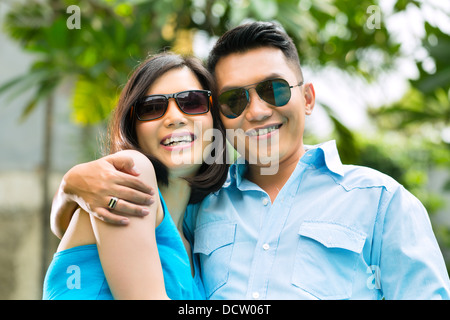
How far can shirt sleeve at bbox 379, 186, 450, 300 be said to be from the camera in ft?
4.86

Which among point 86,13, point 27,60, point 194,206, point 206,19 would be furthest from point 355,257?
point 27,60

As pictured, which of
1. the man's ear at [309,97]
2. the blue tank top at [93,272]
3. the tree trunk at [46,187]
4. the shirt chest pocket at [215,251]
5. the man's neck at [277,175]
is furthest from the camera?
the tree trunk at [46,187]

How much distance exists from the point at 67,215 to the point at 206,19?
131 inches

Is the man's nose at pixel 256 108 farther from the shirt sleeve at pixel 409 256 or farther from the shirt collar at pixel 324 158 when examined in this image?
the shirt sleeve at pixel 409 256

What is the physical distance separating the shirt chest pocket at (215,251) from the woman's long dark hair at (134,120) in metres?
0.17

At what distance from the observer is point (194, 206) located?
6.51 ft

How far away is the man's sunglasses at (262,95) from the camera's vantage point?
183 cm

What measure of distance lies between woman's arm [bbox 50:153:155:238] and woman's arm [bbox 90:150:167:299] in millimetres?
37

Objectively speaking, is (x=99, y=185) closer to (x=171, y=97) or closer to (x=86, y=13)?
(x=171, y=97)

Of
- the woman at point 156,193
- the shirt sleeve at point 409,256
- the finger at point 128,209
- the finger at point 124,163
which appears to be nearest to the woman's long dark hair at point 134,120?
the woman at point 156,193

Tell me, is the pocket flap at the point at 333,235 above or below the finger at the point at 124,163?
below

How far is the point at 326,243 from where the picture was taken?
1.59 m

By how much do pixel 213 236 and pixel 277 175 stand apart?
0.38 metres

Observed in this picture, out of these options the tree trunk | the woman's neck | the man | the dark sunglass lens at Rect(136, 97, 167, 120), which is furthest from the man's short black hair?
the tree trunk
